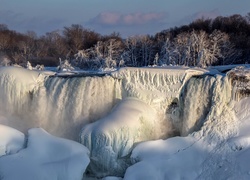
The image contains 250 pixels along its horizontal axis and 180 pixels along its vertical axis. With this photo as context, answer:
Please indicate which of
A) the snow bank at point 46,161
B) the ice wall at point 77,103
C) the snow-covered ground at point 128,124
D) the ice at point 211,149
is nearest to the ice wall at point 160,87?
the snow-covered ground at point 128,124

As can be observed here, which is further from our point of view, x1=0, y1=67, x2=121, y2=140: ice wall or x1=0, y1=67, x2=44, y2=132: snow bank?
x1=0, y1=67, x2=44, y2=132: snow bank

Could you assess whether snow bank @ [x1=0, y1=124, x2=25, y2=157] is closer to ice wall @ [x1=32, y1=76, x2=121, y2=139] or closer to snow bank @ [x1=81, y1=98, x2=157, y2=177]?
snow bank @ [x1=81, y1=98, x2=157, y2=177]

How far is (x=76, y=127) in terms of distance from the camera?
982 cm

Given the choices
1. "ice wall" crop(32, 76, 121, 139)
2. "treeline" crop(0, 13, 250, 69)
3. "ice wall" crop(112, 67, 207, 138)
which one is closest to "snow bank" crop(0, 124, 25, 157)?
"ice wall" crop(32, 76, 121, 139)

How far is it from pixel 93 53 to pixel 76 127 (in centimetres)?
1980

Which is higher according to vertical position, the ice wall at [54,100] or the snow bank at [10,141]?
the ice wall at [54,100]

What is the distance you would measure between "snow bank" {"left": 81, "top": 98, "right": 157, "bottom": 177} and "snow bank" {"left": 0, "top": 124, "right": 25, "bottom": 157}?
120 centimetres

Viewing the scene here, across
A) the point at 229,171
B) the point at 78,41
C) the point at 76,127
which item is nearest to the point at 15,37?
the point at 78,41

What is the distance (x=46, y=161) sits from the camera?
7945mm

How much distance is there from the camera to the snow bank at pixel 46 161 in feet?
24.9

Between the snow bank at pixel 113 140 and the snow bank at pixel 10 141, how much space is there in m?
1.20

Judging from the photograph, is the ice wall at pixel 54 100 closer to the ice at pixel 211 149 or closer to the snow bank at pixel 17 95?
the snow bank at pixel 17 95

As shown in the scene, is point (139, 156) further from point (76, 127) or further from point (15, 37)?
point (15, 37)

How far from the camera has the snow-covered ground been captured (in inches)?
315
